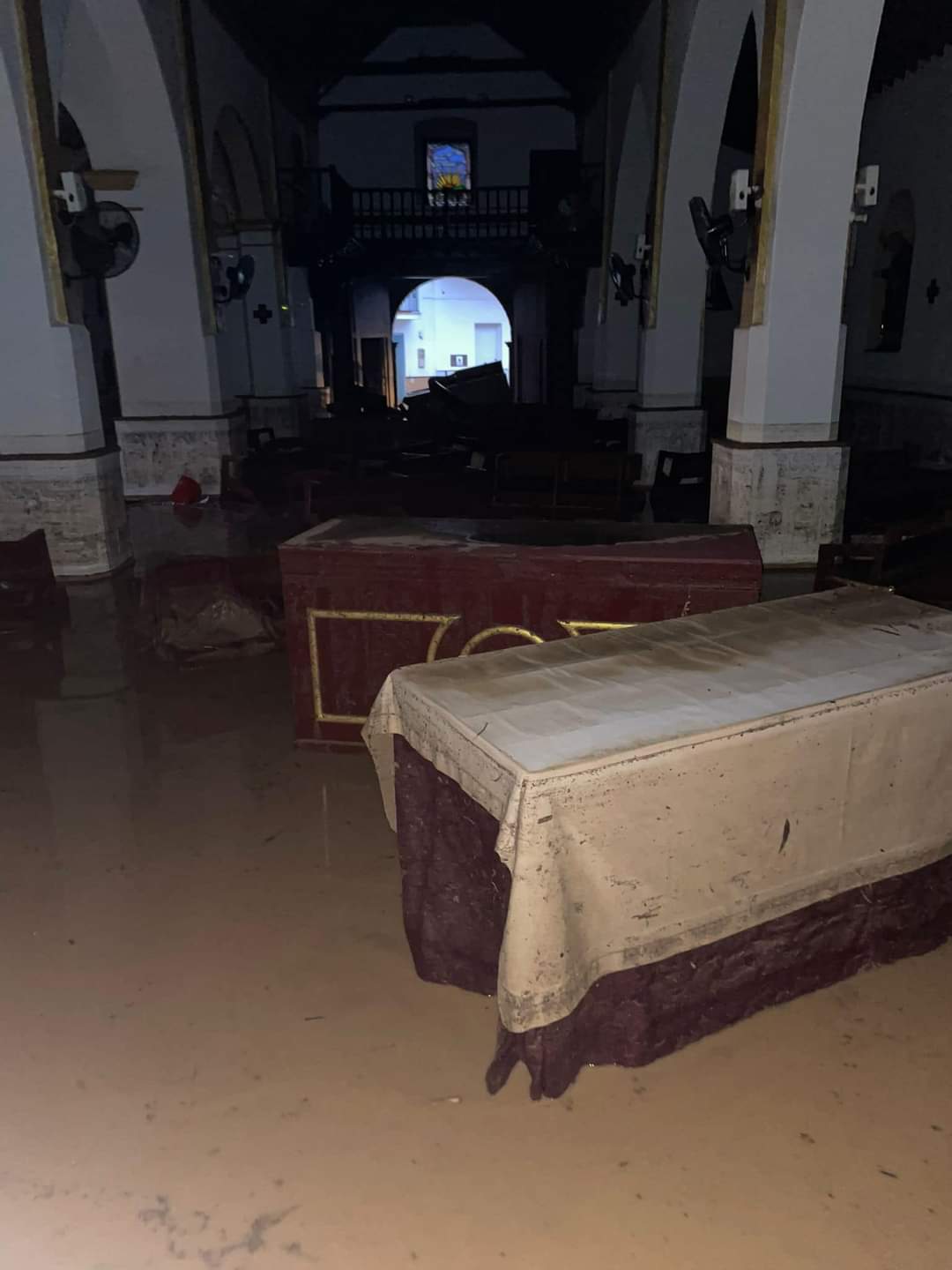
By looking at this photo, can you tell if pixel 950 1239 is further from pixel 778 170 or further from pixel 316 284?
pixel 316 284

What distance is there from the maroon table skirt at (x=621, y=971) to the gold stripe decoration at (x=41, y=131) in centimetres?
562

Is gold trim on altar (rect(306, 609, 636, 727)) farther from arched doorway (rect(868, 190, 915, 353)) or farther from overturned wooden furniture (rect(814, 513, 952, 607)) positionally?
arched doorway (rect(868, 190, 915, 353))

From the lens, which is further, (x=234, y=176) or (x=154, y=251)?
(x=234, y=176)

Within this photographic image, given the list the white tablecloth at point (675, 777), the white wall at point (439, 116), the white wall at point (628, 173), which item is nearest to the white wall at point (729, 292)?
the white wall at point (628, 173)

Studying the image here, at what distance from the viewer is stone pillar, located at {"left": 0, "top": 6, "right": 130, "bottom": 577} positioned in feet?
20.9

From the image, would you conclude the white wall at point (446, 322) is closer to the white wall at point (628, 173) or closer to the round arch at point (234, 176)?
the white wall at point (628, 173)

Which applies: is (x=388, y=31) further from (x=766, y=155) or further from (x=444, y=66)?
(x=766, y=155)

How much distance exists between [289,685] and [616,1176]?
3.28 meters

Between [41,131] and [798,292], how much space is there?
210 inches

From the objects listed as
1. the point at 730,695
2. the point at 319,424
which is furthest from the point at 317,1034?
the point at 319,424

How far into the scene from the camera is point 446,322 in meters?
28.1

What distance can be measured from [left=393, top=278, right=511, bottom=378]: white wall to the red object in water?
18344 mm

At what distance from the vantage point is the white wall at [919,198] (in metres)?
10.7

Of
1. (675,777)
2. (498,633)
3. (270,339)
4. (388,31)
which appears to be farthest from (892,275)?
(675,777)
